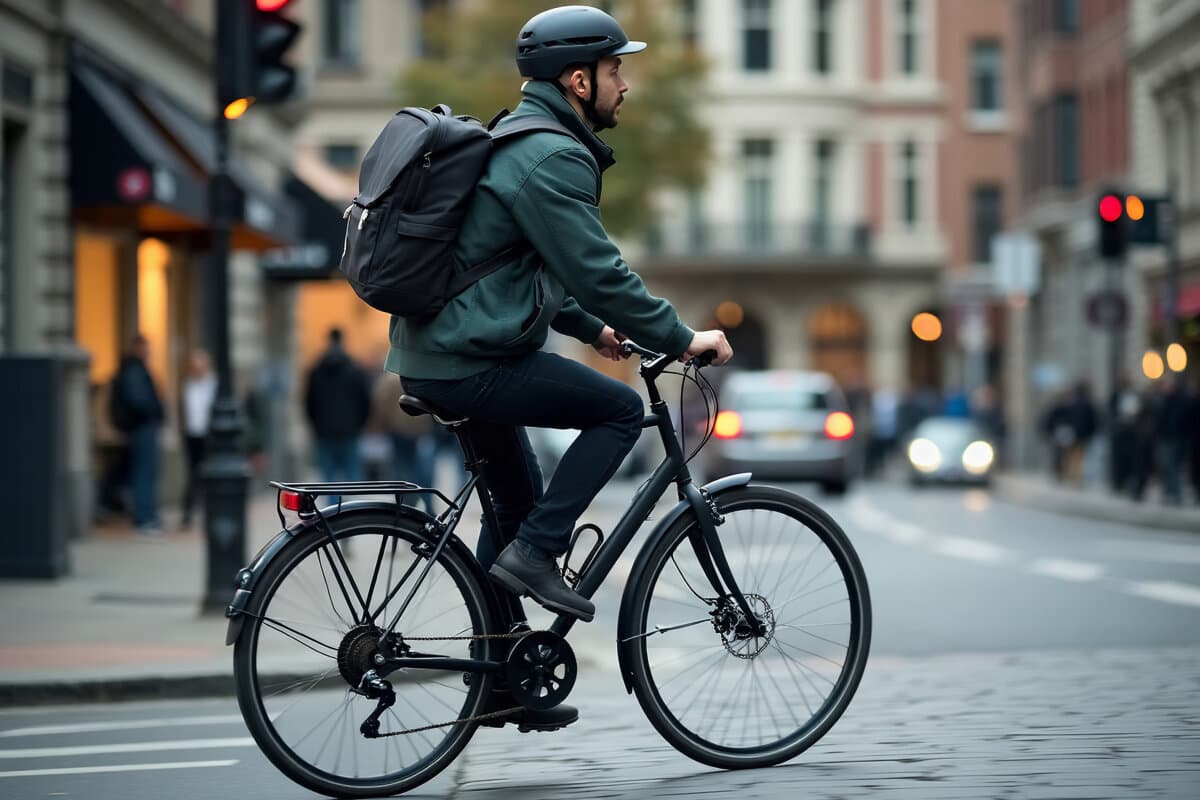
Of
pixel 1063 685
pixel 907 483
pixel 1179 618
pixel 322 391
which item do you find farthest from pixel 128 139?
pixel 907 483

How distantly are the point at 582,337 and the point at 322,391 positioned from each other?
38.8 ft

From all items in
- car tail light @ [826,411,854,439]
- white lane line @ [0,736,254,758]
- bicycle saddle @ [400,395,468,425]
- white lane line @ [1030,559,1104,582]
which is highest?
bicycle saddle @ [400,395,468,425]

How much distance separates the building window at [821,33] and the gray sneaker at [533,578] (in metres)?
54.9

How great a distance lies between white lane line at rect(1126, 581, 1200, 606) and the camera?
1202 centimetres

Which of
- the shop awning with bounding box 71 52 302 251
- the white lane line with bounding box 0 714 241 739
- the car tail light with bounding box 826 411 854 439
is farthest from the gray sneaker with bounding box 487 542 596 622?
the car tail light with bounding box 826 411 854 439

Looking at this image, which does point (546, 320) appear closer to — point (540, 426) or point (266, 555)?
point (540, 426)

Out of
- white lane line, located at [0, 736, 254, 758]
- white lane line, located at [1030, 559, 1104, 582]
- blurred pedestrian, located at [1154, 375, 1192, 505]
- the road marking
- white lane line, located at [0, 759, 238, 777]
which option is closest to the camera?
white lane line, located at [0, 759, 238, 777]

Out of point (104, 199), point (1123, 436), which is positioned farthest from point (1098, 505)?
point (104, 199)

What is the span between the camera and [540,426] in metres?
5.30

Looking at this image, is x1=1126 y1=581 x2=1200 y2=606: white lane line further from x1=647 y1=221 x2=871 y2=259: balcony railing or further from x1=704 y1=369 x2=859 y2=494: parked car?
x1=647 y1=221 x2=871 y2=259: balcony railing

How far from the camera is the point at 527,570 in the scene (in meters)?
5.29

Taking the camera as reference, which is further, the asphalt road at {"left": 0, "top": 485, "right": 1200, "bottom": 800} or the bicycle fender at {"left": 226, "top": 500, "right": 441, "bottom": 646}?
the asphalt road at {"left": 0, "top": 485, "right": 1200, "bottom": 800}

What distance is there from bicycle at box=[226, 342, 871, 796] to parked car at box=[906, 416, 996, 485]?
29.0m

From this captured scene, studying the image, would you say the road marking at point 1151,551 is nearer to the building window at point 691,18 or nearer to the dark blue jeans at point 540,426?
the dark blue jeans at point 540,426
